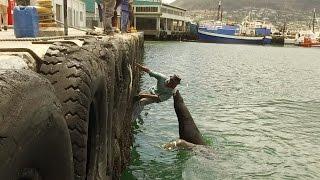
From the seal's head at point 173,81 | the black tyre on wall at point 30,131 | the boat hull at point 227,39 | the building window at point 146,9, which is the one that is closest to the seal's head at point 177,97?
the seal's head at point 173,81

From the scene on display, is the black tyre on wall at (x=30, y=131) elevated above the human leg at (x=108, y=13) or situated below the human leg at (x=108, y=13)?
below

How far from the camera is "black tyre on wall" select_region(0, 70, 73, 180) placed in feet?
6.71

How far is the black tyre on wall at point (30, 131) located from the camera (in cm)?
204

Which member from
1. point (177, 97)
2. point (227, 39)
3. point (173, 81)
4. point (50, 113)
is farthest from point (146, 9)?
point (50, 113)

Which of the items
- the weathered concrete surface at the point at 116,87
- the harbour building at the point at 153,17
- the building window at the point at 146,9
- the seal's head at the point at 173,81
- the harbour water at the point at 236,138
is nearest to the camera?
the weathered concrete surface at the point at 116,87

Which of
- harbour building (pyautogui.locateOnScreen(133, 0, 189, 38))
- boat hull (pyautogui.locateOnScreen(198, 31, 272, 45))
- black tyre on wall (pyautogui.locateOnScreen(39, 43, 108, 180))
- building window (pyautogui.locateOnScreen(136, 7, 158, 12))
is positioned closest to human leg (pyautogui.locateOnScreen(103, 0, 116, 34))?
black tyre on wall (pyautogui.locateOnScreen(39, 43, 108, 180))

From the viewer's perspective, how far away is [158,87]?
9.33m

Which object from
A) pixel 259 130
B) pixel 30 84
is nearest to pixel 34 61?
pixel 30 84

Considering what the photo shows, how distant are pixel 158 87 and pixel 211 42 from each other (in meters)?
88.4

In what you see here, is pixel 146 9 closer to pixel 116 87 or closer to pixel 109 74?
pixel 116 87

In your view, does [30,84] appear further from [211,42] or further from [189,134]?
[211,42]

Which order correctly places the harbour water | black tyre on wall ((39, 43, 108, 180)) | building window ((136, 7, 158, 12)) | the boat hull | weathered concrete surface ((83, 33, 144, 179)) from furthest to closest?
A: the boat hull, building window ((136, 7, 158, 12)), the harbour water, weathered concrete surface ((83, 33, 144, 179)), black tyre on wall ((39, 43, 108, 180))

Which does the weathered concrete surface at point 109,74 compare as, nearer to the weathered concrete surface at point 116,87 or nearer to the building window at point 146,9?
the weathered concrete surface at point 116,87

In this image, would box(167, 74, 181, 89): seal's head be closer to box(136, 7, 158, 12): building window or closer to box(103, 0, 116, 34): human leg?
A: box(103, 0, 116, 34): human leg
